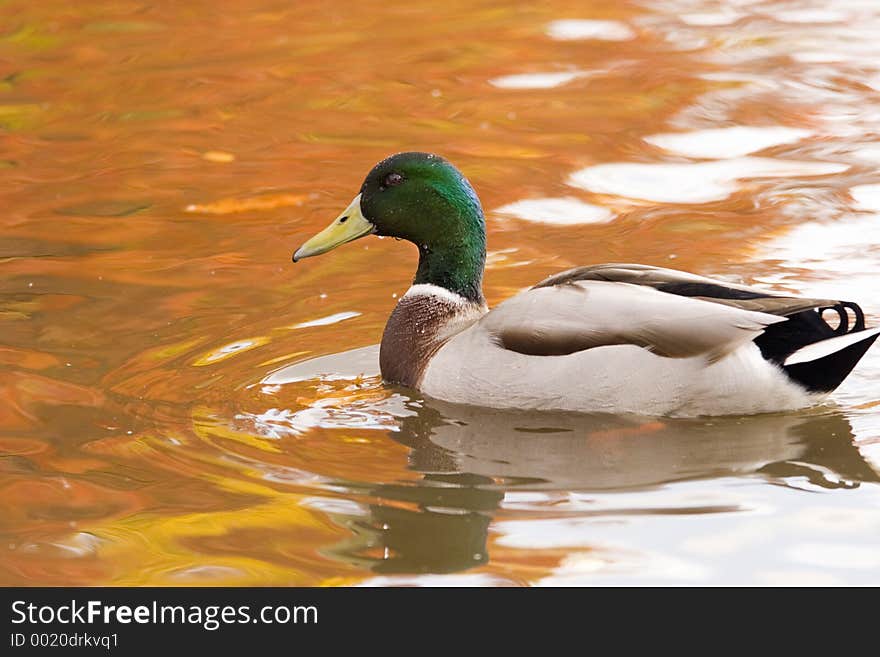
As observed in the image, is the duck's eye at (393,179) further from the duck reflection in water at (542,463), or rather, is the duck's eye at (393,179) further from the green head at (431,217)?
the duck reflection in water at (542,463)

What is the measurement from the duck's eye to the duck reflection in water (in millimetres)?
939

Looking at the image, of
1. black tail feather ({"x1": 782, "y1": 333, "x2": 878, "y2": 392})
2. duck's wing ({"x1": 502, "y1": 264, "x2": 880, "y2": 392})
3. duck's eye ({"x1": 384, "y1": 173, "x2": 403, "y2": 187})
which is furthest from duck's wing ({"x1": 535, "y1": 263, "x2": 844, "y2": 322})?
duck's eye ({"x1": 384, "y1": 173, "x2": 403, "y2": 187})

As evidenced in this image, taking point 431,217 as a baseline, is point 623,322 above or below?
below

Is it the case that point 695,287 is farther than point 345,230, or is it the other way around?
point 345,230

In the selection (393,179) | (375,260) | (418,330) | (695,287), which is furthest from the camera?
(375,260)

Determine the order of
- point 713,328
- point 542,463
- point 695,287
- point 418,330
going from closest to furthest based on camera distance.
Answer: point 542,463, point 713,328, point 695,287, point 418,330

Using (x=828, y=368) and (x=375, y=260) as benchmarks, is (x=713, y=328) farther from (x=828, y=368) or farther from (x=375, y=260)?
(x=375, y=260)

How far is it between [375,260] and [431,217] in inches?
58.3

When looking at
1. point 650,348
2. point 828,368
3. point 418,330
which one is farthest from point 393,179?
point 828,368

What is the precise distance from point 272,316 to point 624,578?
9.82 ft

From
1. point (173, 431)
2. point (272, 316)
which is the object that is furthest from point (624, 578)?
point (272, 316)

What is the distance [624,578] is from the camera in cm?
442

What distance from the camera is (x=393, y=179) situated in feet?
20.9

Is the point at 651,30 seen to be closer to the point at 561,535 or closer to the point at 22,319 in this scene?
the point at 22,319
